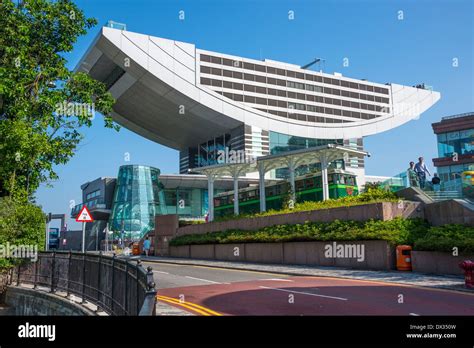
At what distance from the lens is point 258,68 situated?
77.1 meters

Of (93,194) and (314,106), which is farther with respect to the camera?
(93,194)

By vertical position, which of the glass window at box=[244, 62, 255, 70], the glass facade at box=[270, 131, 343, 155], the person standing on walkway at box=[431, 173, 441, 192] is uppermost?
the glass window at box=[244, 62, 255, 70]

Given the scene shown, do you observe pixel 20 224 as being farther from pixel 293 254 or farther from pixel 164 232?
Answer: pixel 164 232

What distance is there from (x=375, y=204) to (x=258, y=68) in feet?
195

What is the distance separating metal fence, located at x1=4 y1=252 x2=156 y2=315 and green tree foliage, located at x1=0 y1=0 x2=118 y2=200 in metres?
3.29

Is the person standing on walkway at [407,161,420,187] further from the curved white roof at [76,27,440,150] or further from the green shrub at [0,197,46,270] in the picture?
the curved white roof at [76,27,440,150]

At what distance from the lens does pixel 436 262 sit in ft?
55.1

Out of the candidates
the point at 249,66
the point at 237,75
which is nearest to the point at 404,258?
the point at 237,75

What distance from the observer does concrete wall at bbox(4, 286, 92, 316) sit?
42.7ft

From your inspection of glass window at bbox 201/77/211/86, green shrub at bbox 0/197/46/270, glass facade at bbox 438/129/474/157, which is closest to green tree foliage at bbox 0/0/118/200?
green shrub at bbox 0/197/46/270

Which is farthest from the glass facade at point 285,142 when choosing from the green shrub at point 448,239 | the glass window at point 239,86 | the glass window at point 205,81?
the green shrub at point 448,239

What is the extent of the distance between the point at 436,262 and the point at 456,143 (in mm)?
42126

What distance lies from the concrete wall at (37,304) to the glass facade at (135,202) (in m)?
54.7
